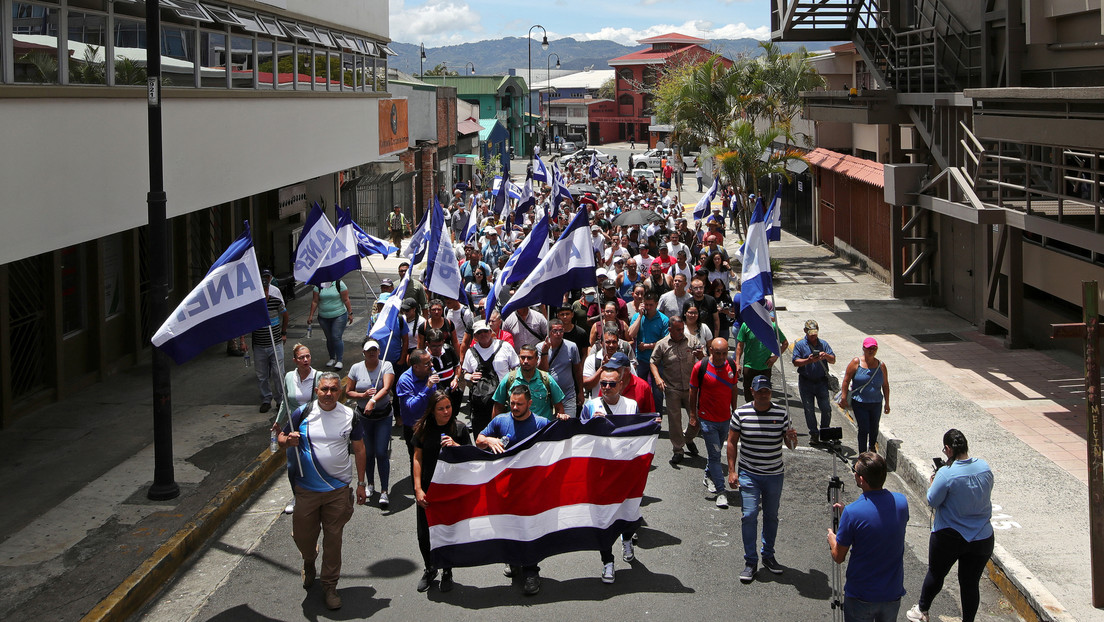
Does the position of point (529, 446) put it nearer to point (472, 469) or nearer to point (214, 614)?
point (472, 469)

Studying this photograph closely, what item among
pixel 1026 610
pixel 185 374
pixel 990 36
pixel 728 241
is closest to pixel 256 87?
pixel 185 374

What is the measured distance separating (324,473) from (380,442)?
2064mm

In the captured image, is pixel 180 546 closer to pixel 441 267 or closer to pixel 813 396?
pixel 441 267

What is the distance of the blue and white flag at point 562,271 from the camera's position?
35.9 feet

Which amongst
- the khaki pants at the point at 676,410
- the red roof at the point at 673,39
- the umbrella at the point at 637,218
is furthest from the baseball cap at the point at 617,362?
the red roof at the point at 673,39

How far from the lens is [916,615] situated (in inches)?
298

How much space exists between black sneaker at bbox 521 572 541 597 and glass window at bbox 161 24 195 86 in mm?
8885

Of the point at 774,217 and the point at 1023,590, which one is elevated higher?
the point at 774,217

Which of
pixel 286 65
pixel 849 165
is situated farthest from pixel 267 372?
pixel 849 165

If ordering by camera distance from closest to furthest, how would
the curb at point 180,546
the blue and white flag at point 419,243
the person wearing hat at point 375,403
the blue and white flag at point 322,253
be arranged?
1. the curb at point 180,546
2. the person wearing hat at point 375,403
3. the blue and white flag at point 322,253
4. the blue and white flag at point 419,243

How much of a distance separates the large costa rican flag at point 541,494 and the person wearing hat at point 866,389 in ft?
11.2

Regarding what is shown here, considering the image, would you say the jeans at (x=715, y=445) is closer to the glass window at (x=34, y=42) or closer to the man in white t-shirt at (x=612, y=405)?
the man in white t-shirt at (x=612, y=405)

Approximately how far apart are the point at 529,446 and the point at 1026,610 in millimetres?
3792

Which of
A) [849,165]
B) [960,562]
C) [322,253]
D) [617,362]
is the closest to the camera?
[960,562]
